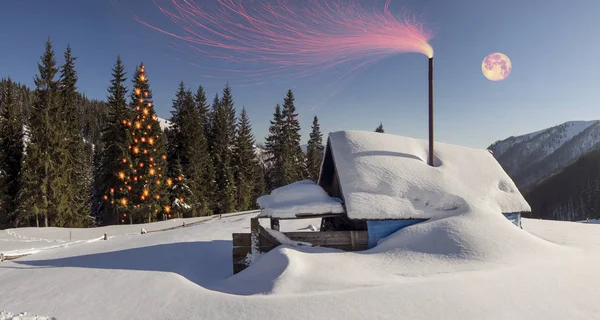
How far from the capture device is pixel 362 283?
6953mm

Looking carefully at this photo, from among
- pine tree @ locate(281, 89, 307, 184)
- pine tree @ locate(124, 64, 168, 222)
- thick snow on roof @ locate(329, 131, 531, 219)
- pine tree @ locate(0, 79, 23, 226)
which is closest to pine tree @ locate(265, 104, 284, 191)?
pine tree @ locate(281, 89, 307, 184)

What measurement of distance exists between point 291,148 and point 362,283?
150 feet

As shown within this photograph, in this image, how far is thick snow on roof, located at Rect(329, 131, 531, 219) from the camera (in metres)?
10.2

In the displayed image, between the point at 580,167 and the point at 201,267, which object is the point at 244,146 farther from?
the point at 580,167

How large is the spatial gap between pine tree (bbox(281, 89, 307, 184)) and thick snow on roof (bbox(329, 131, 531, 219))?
3581 centimetres

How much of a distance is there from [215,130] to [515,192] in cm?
4265

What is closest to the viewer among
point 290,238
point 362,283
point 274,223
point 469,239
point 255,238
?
point 362,283

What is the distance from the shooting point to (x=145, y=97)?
3416 cm

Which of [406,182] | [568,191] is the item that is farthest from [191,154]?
[568,191]

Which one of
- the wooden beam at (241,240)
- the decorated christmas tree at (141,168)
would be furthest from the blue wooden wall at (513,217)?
the decorated christmas tree at (141,168)

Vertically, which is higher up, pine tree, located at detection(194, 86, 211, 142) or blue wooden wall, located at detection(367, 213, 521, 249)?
pine tree, located at detection(194, 86, 211, 142)

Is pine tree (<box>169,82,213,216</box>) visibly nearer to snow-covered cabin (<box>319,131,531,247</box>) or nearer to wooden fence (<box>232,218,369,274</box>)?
snow-covered cabin (<box>319,131,531,247</box>)

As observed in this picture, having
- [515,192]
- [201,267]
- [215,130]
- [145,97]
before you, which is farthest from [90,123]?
[515,192]

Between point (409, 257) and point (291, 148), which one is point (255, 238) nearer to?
point (409, 257)
